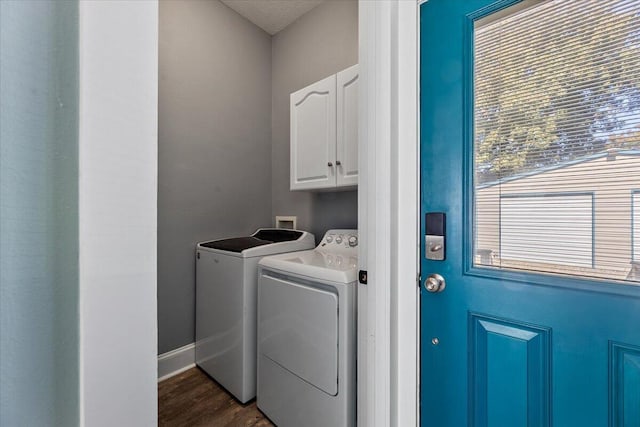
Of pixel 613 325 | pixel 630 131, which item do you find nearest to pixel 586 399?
pixel 613 325

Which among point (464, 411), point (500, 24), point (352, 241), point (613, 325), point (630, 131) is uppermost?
point (500, 24)

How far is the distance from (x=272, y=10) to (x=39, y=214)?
8.99 ft

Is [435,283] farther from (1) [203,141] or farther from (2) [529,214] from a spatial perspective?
(1) [203,141]

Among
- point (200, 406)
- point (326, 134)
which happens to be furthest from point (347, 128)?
point (200, 406)

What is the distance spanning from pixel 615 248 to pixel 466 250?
1.23 feet

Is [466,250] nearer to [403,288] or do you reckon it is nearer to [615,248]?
[403,288]

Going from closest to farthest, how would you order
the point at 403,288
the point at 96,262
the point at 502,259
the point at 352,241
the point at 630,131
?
1. the point at 96,262
2. the point at 630,131
3. the point at 502,259
4. the point at 403,288
5. the point at 352,241

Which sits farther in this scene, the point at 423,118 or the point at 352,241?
the point at 352,241

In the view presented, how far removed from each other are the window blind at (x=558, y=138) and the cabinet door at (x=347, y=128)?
748 mm

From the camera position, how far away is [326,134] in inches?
73.2

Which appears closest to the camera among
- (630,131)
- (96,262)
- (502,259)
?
(96,262)

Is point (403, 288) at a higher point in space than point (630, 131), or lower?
lower

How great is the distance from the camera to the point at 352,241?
1.88 m

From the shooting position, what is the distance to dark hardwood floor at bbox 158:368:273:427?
5.36 ft
